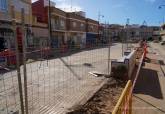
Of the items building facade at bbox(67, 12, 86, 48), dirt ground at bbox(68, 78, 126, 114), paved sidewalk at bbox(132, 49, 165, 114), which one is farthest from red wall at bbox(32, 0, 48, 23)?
dirt ground at bbox(68, 78, 126, 114)

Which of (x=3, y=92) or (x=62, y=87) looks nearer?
(x=3, y=92)

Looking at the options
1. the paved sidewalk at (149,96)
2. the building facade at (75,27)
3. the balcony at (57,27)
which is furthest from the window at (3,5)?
the building facade at (75,27)

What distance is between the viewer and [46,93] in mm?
8750

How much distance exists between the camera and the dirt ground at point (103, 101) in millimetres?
6645

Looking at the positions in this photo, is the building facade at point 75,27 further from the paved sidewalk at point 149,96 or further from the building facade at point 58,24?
the paved sidewalk at point 149,96

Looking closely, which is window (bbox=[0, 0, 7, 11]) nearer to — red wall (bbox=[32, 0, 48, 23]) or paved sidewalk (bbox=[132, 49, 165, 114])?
red wall (bbox=[32, 0, 48, 23])

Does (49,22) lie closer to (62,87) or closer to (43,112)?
(62,87)

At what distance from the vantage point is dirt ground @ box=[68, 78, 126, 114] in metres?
6.64

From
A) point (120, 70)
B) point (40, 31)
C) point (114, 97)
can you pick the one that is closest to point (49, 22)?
point (40, 31)

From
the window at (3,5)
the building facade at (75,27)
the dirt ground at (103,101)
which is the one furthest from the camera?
the building facade at (75,27)

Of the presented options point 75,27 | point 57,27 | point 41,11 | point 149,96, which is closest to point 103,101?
point 149,96

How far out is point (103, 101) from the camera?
301 inches

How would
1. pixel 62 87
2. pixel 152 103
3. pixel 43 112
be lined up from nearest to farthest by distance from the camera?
pixel 43 112 → pixel 152 103 → pixel 62 87

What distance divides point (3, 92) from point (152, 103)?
5.04 metres
